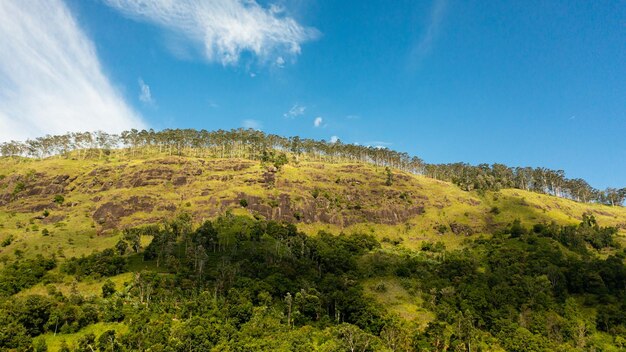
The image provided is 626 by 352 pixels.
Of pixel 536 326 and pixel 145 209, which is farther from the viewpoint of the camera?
pixel 145 209

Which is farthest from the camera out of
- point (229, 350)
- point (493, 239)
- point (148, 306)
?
point (493, 239)

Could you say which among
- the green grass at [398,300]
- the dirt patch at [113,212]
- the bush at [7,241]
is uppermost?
the dirt patch at [113,212]

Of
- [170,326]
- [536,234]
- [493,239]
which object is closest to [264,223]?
[170,326]

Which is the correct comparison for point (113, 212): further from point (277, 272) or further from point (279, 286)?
point (279, 286)

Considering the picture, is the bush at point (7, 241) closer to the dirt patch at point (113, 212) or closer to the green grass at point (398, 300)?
the dirt patch at point (113, 212)

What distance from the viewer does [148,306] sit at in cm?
12144

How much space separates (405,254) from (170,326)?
363ft

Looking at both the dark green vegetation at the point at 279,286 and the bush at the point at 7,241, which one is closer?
the dark green vegetation at the point at 279,286

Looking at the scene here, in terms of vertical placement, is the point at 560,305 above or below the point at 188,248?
below

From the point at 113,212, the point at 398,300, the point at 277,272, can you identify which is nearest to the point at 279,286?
the point at 277,272

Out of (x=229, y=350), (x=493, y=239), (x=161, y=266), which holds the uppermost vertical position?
(x=493, y=239)

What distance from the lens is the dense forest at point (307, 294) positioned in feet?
354

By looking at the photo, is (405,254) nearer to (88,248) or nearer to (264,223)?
(264,223)

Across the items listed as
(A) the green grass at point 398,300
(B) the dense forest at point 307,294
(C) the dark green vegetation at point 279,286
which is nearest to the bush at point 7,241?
(C) the dark green vegetation at point 279,286
